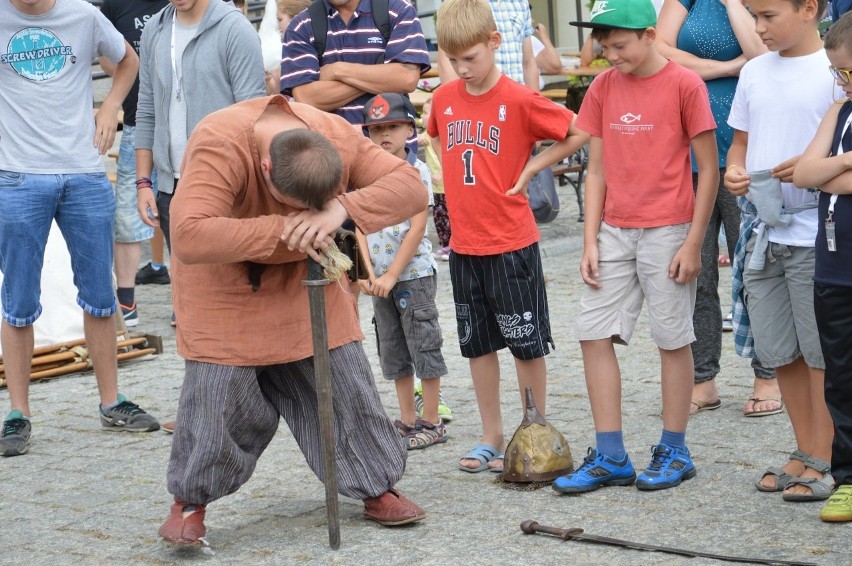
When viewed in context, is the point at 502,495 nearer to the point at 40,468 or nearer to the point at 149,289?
the point at 40,468

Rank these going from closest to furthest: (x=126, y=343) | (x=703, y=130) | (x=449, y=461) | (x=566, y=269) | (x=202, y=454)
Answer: (x=202, y=454) → (x=703, y=130) → (x=449, y=461) → (x=126, y=343) → (x=566, y=269)

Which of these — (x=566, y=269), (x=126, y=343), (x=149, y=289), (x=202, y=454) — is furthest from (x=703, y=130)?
(x=149, y=289)

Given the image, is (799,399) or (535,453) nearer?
(799,399)

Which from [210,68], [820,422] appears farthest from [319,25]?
[820,422]

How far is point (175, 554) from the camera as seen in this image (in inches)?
174

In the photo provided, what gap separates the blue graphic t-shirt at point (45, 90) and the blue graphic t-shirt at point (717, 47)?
2836 mm

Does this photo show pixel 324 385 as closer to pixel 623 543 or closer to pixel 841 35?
pixel 623 543

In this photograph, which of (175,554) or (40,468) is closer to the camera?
(175,554)

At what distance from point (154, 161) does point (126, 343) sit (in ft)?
4.98

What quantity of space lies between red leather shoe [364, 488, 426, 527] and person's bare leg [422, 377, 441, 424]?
1.12m

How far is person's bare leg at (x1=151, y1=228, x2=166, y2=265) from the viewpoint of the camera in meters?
9.90

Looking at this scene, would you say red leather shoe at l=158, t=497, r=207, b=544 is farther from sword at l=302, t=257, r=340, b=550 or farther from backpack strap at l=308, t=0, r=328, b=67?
backpack strap at l=308, t=0, r=328, b=67

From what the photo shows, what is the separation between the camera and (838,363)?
4.31 meters

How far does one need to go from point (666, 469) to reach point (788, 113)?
135 cm
